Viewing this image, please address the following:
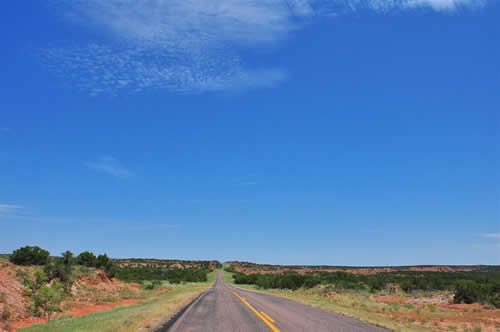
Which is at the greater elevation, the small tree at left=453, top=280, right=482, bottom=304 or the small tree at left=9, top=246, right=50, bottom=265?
the small tree at left=9, top=246, right=50, bottom=265

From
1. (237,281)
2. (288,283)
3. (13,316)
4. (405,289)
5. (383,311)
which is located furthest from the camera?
(237,281)

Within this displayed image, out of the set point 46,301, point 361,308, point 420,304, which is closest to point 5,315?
point 46,301

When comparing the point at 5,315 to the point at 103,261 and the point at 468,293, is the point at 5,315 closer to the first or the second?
the point at 103,261

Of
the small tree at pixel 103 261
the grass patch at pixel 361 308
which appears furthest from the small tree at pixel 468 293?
the small tree at pixel 103 261

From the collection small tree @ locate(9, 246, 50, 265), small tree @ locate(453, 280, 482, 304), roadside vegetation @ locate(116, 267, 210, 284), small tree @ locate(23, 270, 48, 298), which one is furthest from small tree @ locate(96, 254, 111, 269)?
small tree @ locate(453, 280, 482, 304)

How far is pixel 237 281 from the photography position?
97.3m

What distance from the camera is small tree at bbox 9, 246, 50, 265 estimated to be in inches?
1264

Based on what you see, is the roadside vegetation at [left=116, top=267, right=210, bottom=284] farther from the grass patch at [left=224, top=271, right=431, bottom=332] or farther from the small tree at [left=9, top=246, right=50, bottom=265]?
the grass patch at [left=224, top=271, right=431, bottom=332]

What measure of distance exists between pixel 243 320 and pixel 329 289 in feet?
119

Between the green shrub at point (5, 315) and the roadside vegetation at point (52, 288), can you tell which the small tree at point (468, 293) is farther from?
the green shrub at point (5, 315)

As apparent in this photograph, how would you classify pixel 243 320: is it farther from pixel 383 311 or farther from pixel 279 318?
pixel 383 311

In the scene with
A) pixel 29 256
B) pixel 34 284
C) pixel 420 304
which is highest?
pixel 29 256

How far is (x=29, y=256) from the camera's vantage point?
33.2 meters

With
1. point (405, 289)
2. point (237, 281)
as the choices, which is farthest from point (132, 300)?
point (237, 281)
